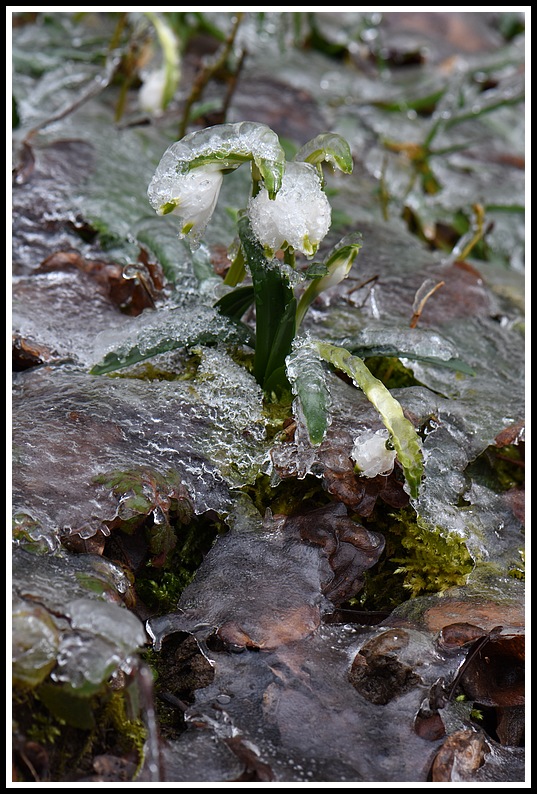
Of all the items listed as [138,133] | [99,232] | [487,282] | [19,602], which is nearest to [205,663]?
[19,602]

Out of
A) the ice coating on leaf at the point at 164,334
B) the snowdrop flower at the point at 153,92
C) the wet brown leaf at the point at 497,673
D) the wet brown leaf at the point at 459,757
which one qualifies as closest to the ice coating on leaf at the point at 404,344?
the ice coating on leaf at the point at 164,334

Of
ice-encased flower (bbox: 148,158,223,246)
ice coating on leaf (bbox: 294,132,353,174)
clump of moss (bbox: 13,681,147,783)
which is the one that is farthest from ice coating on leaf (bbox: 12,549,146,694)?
ice coating on leaf (bbox: 294,132,353,174)

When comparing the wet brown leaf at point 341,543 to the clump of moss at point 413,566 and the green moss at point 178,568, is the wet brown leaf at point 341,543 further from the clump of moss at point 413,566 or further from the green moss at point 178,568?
the green moss at point 178,568

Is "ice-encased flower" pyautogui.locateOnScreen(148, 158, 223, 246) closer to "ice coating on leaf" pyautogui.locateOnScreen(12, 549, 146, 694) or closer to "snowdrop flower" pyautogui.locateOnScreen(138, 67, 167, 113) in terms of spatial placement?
"ice coating on leaf" pyautogui.locateOnScreen(12, 549, 146, 694)

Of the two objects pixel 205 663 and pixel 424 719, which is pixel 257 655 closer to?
pixel 205 663

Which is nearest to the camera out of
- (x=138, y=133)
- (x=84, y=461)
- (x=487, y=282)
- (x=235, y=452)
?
(x=84, y=461)

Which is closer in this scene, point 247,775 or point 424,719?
point 247,775

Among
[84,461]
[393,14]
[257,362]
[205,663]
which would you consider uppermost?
[393,14]
